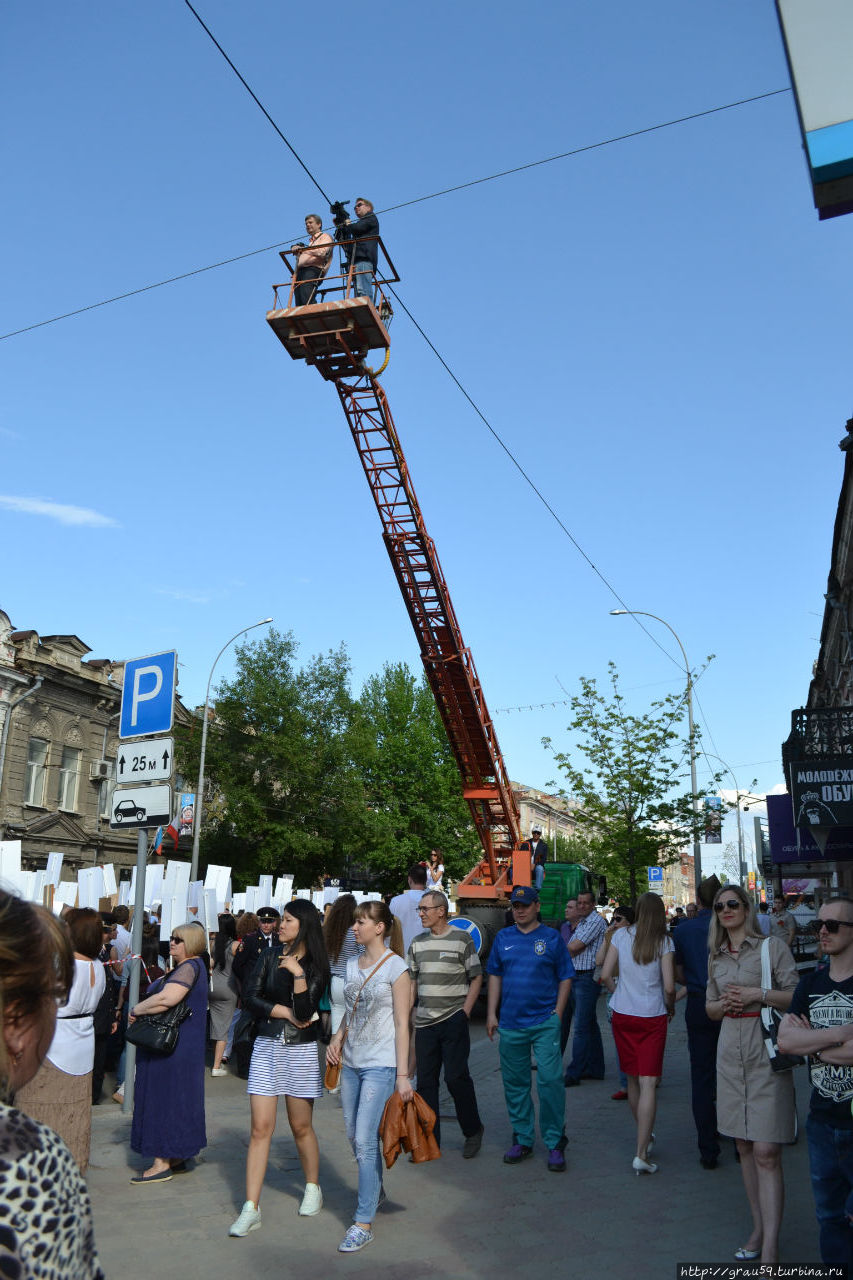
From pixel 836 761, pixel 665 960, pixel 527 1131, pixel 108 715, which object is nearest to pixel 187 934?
pixel 527 1131

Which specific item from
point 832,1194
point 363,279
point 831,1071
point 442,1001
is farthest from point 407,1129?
point 363,279

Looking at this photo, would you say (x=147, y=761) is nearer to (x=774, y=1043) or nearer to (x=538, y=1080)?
(x=538, y=1080)

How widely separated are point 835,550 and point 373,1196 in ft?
64.6

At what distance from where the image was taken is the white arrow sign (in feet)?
29.7

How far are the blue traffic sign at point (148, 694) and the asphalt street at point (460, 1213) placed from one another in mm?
3265

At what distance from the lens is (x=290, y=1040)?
6.15 meters

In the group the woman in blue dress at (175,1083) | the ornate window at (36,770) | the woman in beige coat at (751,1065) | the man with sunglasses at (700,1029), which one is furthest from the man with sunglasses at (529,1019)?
the ornate window at (36,770)

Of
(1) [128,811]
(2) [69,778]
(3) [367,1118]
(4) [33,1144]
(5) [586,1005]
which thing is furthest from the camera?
(2) [69,778]

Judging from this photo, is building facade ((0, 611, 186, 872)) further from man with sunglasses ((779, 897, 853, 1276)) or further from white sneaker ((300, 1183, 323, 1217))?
man with sunglasses ((779, 897, 853, 1276))

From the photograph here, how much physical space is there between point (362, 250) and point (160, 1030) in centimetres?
1089

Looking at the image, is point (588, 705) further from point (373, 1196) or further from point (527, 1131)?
point (373, 1196)

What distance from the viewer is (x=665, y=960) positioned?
741 cm

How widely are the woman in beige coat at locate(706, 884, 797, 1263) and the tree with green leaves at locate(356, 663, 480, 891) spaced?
4010 cm

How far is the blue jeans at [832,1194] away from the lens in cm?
428
